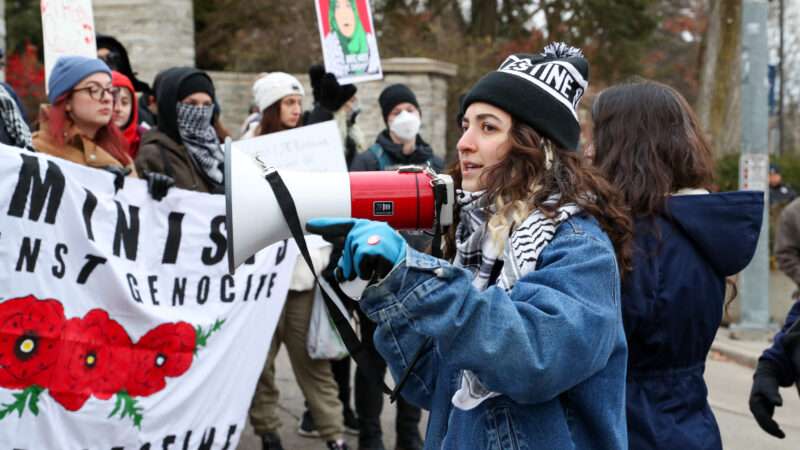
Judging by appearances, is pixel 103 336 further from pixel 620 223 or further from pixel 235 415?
pixel 620 223

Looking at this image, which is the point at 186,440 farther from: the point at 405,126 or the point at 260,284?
the point at 405,126

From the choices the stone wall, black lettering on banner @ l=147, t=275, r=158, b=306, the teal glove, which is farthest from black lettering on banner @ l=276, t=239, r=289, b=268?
the stone wall

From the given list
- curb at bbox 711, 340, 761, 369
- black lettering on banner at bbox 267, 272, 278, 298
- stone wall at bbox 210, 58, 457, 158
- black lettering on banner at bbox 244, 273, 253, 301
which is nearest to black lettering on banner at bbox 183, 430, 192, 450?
black lettering on banner at bbox 244, 273, 253, 301

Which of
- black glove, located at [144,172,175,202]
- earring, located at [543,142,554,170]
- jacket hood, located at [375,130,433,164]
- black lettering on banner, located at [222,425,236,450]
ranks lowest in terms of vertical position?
black lettering on banner, located at [222,425,236,450]

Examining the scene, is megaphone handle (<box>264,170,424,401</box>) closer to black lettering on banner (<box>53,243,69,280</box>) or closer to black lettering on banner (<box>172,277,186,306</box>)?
black lettering on banner (<box>53,243,69,280</box>)

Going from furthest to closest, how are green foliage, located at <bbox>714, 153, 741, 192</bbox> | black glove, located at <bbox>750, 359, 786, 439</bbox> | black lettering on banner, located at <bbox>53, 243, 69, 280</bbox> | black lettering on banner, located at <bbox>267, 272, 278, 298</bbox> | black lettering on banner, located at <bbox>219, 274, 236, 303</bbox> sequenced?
1. green foliage, located at <bbox>714, 153, 741, 192</bbox>
2. black lettering on banner, located at <bbox>267, 272, 278, 298</bbox>
3. black lettering on banner, located at <bbox>219, 274, 236, 303</bbox>
4. black lettering on banner, located at <bbox>53, 243, 69, 280</bbox>
5. black glove, located at <bbox>750, 359, 786, 439</bbox>

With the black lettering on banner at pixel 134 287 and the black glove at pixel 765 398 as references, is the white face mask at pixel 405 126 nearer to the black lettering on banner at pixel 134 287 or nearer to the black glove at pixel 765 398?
the black lettering on banner at pixel 134 287

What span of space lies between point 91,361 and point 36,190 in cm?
71

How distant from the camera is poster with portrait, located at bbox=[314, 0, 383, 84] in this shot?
6414 mm

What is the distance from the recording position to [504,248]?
7.13 feet

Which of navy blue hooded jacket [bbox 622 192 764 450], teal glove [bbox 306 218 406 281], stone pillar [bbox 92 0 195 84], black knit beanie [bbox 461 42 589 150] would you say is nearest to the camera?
teal glove [bbox 306 218 406 281]

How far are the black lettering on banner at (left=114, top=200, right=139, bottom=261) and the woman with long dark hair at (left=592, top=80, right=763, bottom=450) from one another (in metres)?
2.23

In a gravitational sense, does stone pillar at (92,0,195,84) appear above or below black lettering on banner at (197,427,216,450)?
above

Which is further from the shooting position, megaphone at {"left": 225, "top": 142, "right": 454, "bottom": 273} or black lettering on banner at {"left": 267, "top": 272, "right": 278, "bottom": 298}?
black lettering on banner at {"left": 267, "top": 272, "right": 278, "bottom": 298}
